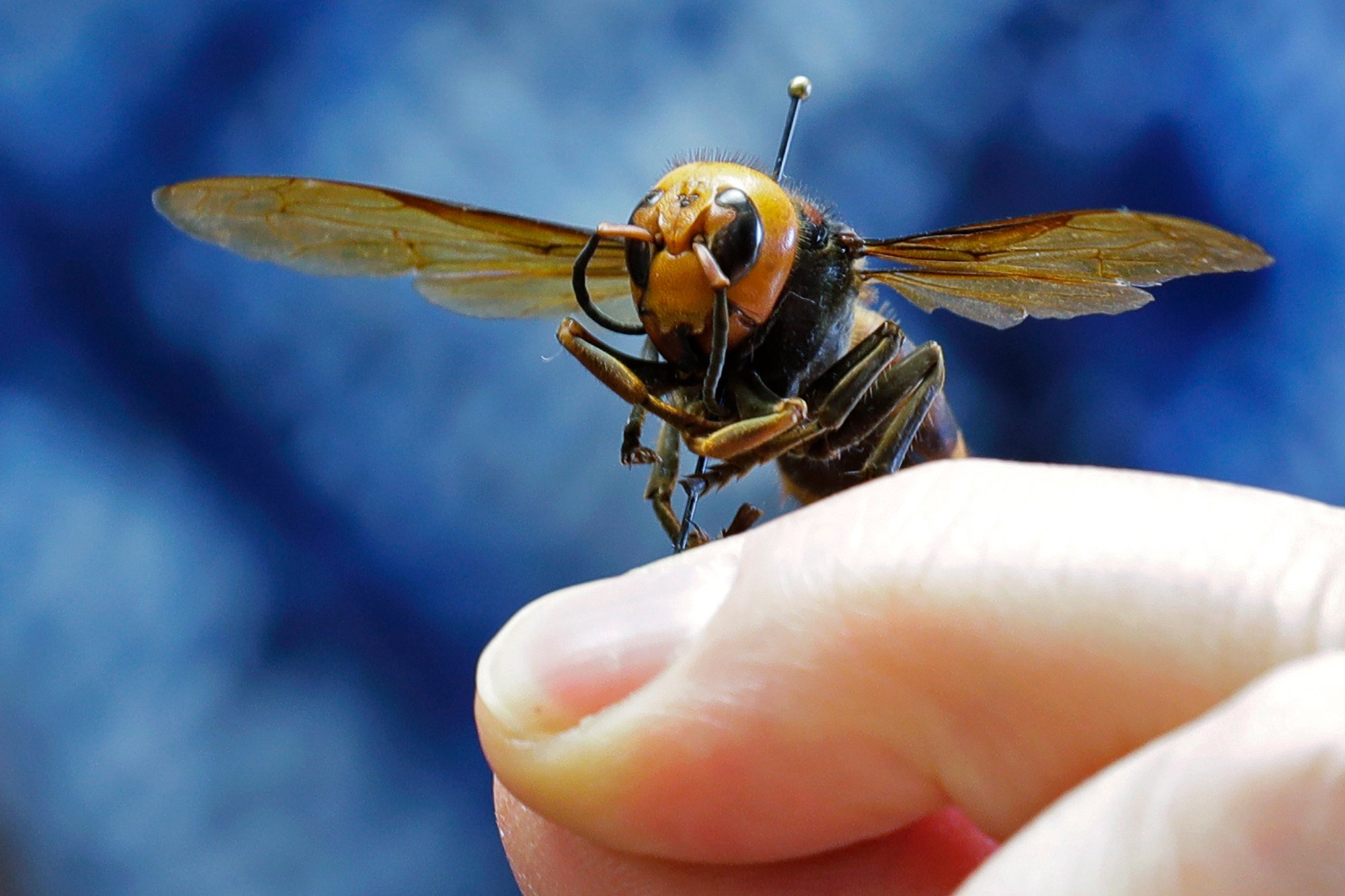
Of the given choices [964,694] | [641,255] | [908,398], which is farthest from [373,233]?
[964,694]

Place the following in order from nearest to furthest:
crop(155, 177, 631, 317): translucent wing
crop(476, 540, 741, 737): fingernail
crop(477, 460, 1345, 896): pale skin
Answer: crop(477, 460, 1345, 896): pale skin → crop(476, 540, 741, 737): fingernail → crop(155, 177, 631, 317): translucent wing

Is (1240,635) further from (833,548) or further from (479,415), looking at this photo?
(479,415)

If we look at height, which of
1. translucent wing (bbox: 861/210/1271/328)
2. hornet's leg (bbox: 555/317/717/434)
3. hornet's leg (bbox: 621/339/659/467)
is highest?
translucent wing (bbox: 861/210/1271/328)

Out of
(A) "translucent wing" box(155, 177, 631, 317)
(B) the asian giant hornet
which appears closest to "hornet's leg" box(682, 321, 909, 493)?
(B) the asian giant hornet

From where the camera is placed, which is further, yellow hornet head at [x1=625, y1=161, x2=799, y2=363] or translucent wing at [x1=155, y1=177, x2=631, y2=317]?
translucent wing at [x1=155, y1=177, x2=631, y2=317]

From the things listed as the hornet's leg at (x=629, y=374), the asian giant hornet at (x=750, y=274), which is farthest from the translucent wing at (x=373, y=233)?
the hornet's leg at (x=629, y=374)

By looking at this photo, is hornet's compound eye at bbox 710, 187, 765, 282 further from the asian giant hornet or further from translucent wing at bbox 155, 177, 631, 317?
translucent wing at bbox 155, 177, 631, 317
